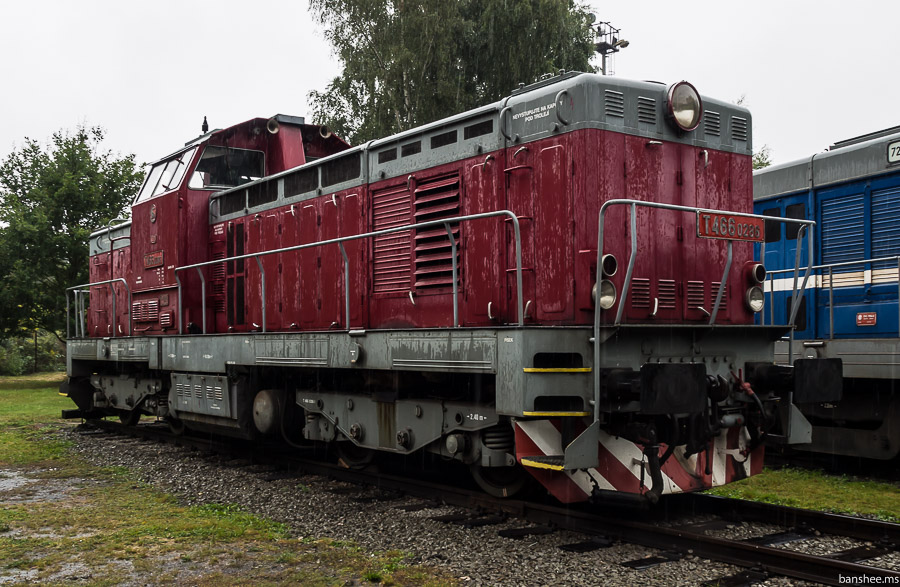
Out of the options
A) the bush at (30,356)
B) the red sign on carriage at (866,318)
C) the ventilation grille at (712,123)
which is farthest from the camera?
the bush at (30,356)

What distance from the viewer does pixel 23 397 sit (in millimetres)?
21938

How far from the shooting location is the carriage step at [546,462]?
206 inches

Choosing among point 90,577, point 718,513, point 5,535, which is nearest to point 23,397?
point 5,535

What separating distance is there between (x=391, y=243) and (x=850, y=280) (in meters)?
5.47

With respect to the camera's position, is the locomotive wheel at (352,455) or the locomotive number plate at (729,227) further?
the locomotive wheel at (352,455)

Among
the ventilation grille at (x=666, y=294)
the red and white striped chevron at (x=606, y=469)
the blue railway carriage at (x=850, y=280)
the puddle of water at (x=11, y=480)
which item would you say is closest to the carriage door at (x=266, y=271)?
the puddle of water at (x=11, y=480)

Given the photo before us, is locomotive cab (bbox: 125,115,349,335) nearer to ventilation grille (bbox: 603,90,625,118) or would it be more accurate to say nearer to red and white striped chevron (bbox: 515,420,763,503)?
ventilation grille (bbox: 603,90,625,118)

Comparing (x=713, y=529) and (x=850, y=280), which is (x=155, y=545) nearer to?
(x=713, y=529)

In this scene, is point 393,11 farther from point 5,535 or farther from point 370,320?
point 5,535

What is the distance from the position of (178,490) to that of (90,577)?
9.87 ft

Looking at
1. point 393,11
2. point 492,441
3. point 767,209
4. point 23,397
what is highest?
point 393,11

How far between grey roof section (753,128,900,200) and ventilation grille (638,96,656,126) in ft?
13.9

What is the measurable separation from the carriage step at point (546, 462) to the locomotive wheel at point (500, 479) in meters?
0.90

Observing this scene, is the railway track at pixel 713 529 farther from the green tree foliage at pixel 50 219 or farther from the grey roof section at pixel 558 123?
the green tree foliage at pixel 50 219
